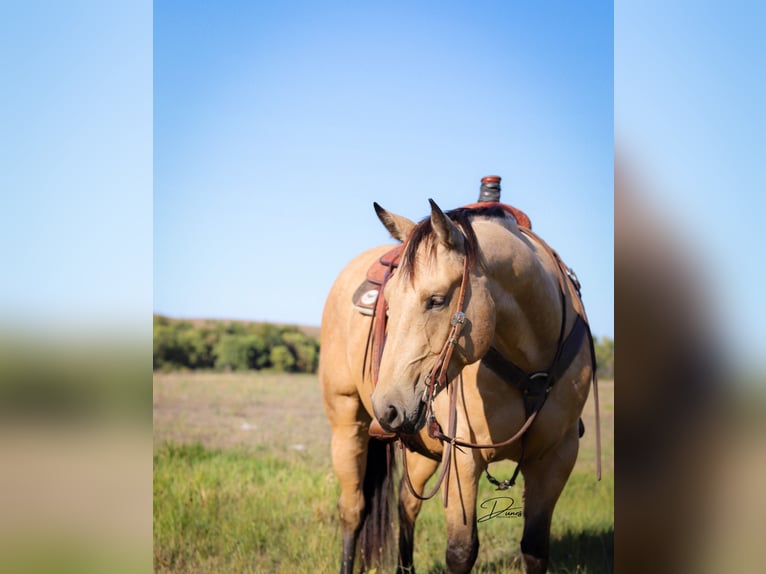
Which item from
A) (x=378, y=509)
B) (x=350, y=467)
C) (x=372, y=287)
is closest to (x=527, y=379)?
(x=372, y=287)

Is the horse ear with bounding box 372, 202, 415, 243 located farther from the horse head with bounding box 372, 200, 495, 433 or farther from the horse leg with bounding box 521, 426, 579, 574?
the horse leg with bounding box 521, 426, 579, 574

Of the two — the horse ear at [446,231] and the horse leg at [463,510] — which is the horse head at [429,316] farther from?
the horse leg at [463,510]

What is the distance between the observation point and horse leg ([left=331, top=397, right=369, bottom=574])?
3900mm

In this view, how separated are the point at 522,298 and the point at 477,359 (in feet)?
1.28

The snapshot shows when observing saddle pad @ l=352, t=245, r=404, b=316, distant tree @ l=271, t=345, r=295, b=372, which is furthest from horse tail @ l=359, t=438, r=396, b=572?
distant tree @ l=271, t=345, r=295, b=372

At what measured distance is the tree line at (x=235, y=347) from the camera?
8484 millimetres

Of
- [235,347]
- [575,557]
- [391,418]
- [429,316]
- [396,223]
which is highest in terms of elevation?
[396,223]

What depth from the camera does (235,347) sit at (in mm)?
10328

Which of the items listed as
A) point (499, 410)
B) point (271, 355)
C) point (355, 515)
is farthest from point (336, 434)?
point (271, 355)

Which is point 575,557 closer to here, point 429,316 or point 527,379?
point 527,379

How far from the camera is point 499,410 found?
2824 mm

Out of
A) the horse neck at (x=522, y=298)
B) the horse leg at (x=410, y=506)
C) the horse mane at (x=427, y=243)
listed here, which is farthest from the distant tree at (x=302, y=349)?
the horse mane at (x=427, y=243)

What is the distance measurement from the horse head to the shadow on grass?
1.86m

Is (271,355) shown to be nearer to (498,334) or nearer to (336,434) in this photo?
(336,434)
